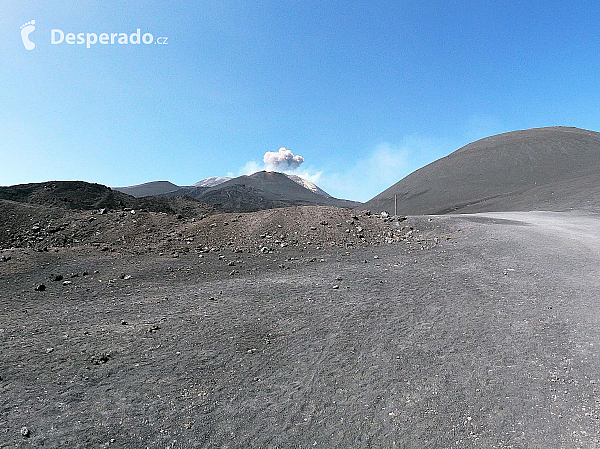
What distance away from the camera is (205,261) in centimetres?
904

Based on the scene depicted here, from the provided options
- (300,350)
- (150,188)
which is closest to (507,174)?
(300,350)

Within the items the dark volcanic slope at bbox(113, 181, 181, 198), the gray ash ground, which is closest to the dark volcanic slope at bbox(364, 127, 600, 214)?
the gray ash ground

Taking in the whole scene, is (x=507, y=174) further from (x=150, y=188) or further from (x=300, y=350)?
(x=150, y=188)

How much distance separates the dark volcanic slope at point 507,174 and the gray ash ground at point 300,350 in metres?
25.4

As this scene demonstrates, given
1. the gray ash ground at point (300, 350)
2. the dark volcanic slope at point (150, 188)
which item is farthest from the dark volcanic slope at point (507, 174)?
the dark volcanic slope at point (150, 188)

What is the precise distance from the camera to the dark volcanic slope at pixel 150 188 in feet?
401

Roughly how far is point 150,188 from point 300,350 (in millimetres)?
139614

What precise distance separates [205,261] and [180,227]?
126 inches

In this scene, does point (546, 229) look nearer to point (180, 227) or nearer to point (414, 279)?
point (414, 279)

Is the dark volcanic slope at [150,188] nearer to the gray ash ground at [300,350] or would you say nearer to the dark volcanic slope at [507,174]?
the dark volcanic slope at [507,174]

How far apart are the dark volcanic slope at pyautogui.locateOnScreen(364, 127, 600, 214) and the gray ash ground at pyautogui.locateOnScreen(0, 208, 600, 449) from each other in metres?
25.4

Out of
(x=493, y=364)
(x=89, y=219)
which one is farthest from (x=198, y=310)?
(x=89, y=219)

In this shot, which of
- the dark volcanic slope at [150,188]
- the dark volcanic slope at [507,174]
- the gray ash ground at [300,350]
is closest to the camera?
the gray ash ground at [300,350]

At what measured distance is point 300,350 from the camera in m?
4.44
